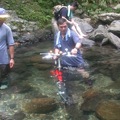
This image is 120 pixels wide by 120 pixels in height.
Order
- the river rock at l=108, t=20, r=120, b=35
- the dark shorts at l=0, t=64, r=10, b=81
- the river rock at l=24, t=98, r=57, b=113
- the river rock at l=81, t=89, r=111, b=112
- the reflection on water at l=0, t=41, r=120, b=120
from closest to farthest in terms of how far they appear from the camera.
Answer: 1. the reflection on water at l=0, t=41, r=120, b=120
2. the river rock at l=24, t=98, r=57, b=113
3. the river rock at l=81, t=89, r=111, b=112
4. the dark shorts at l=0, t=64, r=10, b=81
5. the river rock at l=108, t=20, r=120, b=35

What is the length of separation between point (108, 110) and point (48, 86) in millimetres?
2768

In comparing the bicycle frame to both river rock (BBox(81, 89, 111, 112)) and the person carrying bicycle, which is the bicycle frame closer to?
the person carrying bicycle

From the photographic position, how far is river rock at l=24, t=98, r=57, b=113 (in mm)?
7652

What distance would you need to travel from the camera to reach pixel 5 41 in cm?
820

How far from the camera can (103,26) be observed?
18078 millimetres

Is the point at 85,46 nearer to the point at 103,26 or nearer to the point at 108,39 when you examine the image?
the point at 108,39

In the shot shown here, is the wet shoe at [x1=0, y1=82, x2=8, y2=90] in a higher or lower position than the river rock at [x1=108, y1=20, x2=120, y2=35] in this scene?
higher

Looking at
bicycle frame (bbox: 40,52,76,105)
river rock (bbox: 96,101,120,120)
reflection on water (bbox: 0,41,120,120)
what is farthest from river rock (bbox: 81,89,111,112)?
bicycle frame (bbox: 40,52,76,105)

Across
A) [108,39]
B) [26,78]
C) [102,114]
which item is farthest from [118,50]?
[102,114]

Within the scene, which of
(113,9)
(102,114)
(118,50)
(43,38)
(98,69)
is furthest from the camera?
(113,9)

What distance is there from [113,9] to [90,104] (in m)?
14.4

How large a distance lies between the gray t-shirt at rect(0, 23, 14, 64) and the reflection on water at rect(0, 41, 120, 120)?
112 centimetres

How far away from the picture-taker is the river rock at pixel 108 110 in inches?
275

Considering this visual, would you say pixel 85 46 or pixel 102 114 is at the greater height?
pixel 102 114
